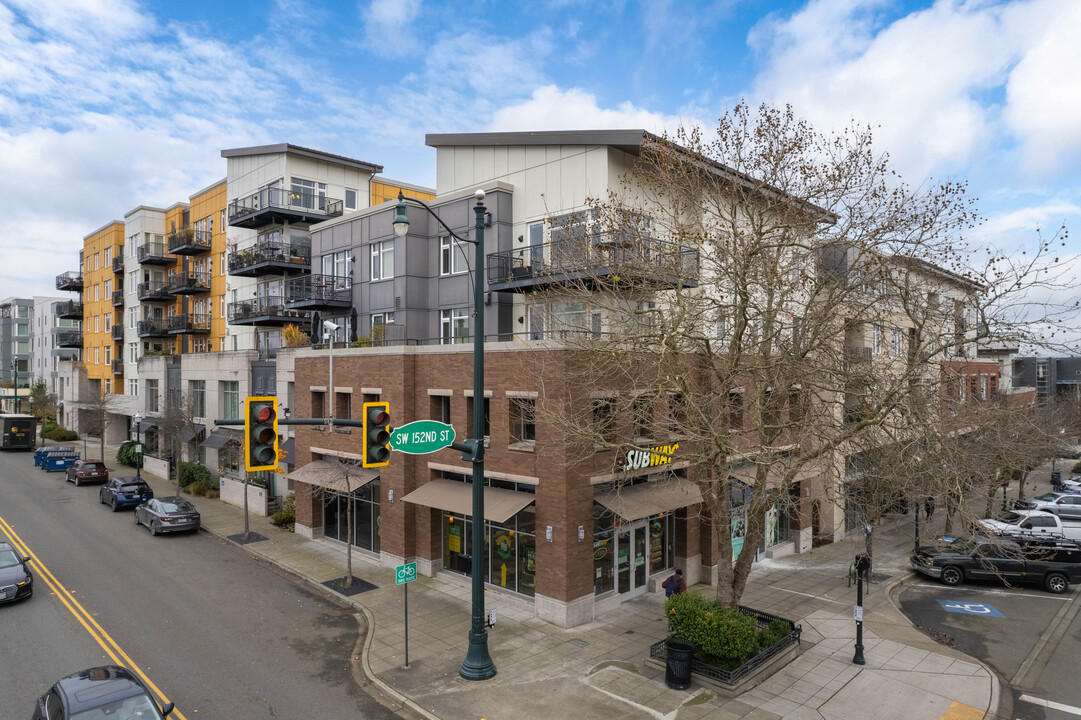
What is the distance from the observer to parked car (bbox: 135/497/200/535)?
24844 mm

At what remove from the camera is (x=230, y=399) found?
34.6m

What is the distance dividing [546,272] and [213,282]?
108 feet

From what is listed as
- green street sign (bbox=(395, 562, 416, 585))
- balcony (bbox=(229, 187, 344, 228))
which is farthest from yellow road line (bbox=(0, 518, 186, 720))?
balcony (bbox=(229, 187, 344, 228))

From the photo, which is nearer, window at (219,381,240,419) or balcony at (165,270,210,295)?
window at (219,381,240,419)

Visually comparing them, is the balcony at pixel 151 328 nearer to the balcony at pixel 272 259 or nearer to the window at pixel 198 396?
the window at pixel 198 396

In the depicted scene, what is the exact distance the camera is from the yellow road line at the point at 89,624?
41.7ft

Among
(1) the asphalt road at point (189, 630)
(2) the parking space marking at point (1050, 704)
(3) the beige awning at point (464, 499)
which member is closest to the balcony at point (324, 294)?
(1) the asphalt road at point (189, 630)

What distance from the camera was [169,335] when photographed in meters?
45.4

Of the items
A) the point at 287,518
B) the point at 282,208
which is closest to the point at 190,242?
the point at 282,208

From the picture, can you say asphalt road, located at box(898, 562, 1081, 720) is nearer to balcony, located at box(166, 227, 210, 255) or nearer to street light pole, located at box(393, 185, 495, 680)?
street light pole, located at box(393, 185, 495, 680)

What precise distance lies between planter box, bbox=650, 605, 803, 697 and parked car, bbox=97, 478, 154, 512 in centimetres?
2646

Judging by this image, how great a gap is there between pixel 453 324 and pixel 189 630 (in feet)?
44.8

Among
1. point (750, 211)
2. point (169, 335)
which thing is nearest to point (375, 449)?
point (750, 211)

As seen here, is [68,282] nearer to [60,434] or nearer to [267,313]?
[60,434]
